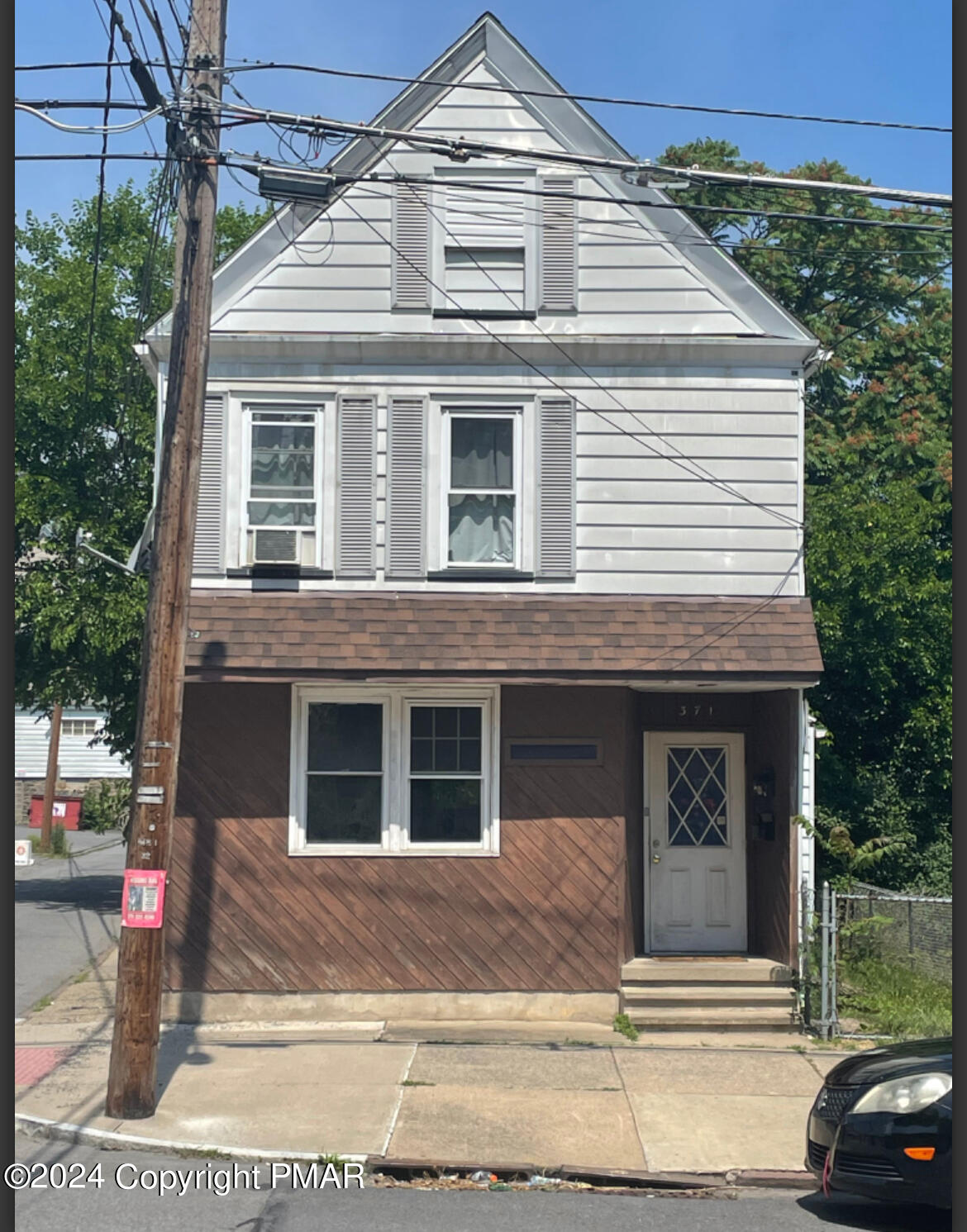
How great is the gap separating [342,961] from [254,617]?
3.38 m

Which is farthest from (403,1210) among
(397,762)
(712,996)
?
(397,762)

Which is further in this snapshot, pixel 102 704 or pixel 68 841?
pixel 68 841

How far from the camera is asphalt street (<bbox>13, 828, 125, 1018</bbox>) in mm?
14430

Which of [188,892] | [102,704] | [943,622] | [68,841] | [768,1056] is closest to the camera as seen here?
[768,1056]

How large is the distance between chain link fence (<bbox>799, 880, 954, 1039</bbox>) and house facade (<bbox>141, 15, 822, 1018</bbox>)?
20.1 inches

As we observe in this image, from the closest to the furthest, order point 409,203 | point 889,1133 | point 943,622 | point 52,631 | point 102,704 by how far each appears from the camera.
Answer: point 889,1133 → point 409,203 → point 943,622 → point 52,631 → point 102,704

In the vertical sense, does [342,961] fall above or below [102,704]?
below

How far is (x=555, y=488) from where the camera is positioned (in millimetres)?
12664

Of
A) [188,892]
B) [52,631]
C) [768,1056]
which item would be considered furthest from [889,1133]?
[52,631]

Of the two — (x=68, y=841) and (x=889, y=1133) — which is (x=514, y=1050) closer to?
(x=889, y=1133)

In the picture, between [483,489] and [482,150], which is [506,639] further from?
[482,150]

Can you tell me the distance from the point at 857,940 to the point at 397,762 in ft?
17.0

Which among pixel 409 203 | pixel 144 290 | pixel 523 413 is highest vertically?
pixel 409 203

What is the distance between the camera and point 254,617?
1228 centimetres
